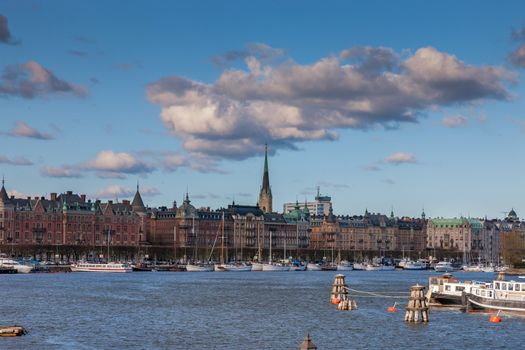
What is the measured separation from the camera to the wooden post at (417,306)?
229 ft

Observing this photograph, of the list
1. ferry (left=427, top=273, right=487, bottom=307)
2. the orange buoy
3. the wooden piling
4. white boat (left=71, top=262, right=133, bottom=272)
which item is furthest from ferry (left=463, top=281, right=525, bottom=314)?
white boat (left=71, top=262, right=133, bottom=272)

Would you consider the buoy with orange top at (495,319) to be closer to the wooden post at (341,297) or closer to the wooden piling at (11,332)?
the wooden post at (341,297)

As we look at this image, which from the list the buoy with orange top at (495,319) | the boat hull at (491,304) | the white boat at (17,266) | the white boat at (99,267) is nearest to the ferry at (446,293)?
the boat hull at (491,304)

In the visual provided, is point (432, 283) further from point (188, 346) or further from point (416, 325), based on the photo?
point (188, 346)

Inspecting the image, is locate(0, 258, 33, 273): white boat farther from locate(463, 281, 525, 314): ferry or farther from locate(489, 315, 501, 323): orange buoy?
locate(489, 315, 501, 323): orange buoy

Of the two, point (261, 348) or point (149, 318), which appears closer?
point (261, 348)

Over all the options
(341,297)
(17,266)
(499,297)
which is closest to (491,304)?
(499,297)

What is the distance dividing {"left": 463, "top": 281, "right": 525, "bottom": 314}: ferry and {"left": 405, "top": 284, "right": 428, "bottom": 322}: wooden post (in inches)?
365

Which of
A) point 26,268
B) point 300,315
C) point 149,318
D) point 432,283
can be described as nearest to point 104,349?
point 149,318

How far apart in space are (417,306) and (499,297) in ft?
39.9

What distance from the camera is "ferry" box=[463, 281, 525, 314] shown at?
78.5 metres

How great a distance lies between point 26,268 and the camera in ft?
587

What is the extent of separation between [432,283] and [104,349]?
41.7 metres

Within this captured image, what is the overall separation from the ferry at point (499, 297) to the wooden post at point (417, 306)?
9272 millimetres
